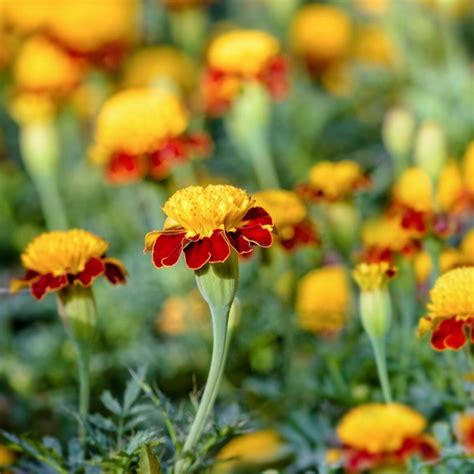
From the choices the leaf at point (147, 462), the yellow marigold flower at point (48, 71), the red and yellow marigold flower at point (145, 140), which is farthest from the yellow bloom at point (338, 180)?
the yellow marigold flower at point (48, 71)

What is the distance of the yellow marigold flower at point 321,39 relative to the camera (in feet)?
11.3

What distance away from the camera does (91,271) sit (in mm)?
1129

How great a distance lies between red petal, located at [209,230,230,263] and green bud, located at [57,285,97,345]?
255 millimetres

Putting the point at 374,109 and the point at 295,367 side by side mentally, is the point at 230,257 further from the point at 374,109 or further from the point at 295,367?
the point at 374,109

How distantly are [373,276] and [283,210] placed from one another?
0.31m

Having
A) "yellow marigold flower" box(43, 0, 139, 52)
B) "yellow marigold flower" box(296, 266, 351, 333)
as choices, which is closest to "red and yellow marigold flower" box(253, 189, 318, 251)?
"yellow marigold flower" box(296, 266, 351, 333)

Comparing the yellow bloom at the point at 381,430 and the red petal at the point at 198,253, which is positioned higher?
the red petal at the point at 198,253

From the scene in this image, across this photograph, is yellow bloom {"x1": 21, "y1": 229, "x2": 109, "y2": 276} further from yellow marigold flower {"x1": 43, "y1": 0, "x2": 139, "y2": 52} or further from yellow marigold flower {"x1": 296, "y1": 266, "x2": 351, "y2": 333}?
yellow marigold flower {"x1": 43, "y1": 0, "x2": 139, "y2": 52}

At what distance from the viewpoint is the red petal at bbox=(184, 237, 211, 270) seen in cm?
94

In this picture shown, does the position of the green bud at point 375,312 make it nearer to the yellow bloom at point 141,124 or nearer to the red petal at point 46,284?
the red petal at point 46,284

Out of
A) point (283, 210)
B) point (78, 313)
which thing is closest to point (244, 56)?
point (283, 210)

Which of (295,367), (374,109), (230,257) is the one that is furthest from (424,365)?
(374,109)

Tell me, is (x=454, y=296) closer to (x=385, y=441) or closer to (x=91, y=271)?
(x=385, y=441)

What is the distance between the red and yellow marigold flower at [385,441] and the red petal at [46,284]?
13.2 inches
